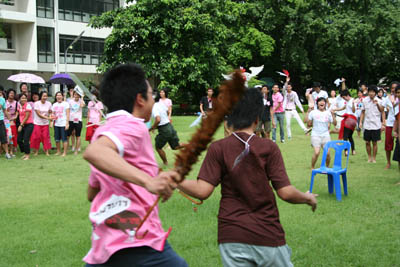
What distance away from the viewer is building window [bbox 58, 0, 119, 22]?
36.2 m

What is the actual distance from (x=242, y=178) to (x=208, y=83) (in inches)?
1126

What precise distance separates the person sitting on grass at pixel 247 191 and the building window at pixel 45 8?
34.6m

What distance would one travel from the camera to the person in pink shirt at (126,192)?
2.33m

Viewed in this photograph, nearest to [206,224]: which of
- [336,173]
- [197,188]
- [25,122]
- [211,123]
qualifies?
[336,173]

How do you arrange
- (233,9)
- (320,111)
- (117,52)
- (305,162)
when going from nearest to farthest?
(320,111)
(305,162)
(117,52)
(233,9)

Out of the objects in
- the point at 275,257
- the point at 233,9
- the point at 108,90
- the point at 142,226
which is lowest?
the point at 275,257

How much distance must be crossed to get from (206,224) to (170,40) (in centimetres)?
2436

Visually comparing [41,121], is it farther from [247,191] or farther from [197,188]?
[247,191]

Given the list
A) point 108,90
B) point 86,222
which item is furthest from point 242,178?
point 86,222

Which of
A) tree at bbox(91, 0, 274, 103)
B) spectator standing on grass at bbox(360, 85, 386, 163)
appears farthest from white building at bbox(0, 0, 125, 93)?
spectator standing on grass at bbox(360, 85, 386, 163)

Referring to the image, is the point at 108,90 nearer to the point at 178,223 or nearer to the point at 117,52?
the point at 178,223

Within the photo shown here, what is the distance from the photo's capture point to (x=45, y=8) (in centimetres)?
3478

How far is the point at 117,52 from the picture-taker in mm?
30297

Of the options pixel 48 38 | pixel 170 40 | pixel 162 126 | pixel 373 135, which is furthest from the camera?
pixel 48 38
